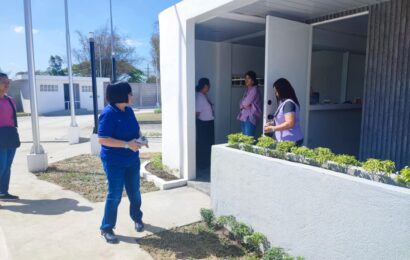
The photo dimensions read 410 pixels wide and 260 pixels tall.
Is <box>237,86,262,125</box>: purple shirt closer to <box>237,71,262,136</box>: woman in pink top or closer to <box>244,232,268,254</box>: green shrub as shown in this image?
<box>237,71,262,136</box>: woman in pink top

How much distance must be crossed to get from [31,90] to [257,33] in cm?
454

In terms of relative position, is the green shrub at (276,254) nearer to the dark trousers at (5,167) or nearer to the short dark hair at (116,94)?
the short dark hair at (116,94)

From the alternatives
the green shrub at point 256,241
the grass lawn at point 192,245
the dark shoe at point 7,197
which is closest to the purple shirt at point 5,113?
the dark shoe at point 7,197

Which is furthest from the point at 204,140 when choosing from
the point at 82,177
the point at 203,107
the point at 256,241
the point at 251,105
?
the point at 256,241

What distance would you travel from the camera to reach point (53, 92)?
27.1 meters

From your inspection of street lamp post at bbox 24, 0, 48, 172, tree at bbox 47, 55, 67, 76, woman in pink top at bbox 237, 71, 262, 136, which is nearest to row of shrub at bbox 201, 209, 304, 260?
woman in pink top at bbox 237, 71, 262, 136

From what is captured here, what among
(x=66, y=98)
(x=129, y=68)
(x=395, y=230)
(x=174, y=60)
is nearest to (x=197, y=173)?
(x=174, y=60)

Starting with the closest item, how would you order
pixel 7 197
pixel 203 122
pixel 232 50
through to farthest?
1. pixel 7 197
2. pixel 203 122
3. pixel 232 50

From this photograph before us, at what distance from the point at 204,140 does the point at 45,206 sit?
9.79ft

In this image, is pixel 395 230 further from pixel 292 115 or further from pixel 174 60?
pixel 174 60

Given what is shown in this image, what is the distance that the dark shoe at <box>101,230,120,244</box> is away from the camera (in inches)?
129

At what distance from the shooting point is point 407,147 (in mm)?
4000

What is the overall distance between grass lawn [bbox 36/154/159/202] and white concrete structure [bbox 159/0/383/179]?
1.28m

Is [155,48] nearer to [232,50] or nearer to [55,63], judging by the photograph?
[232,50]
